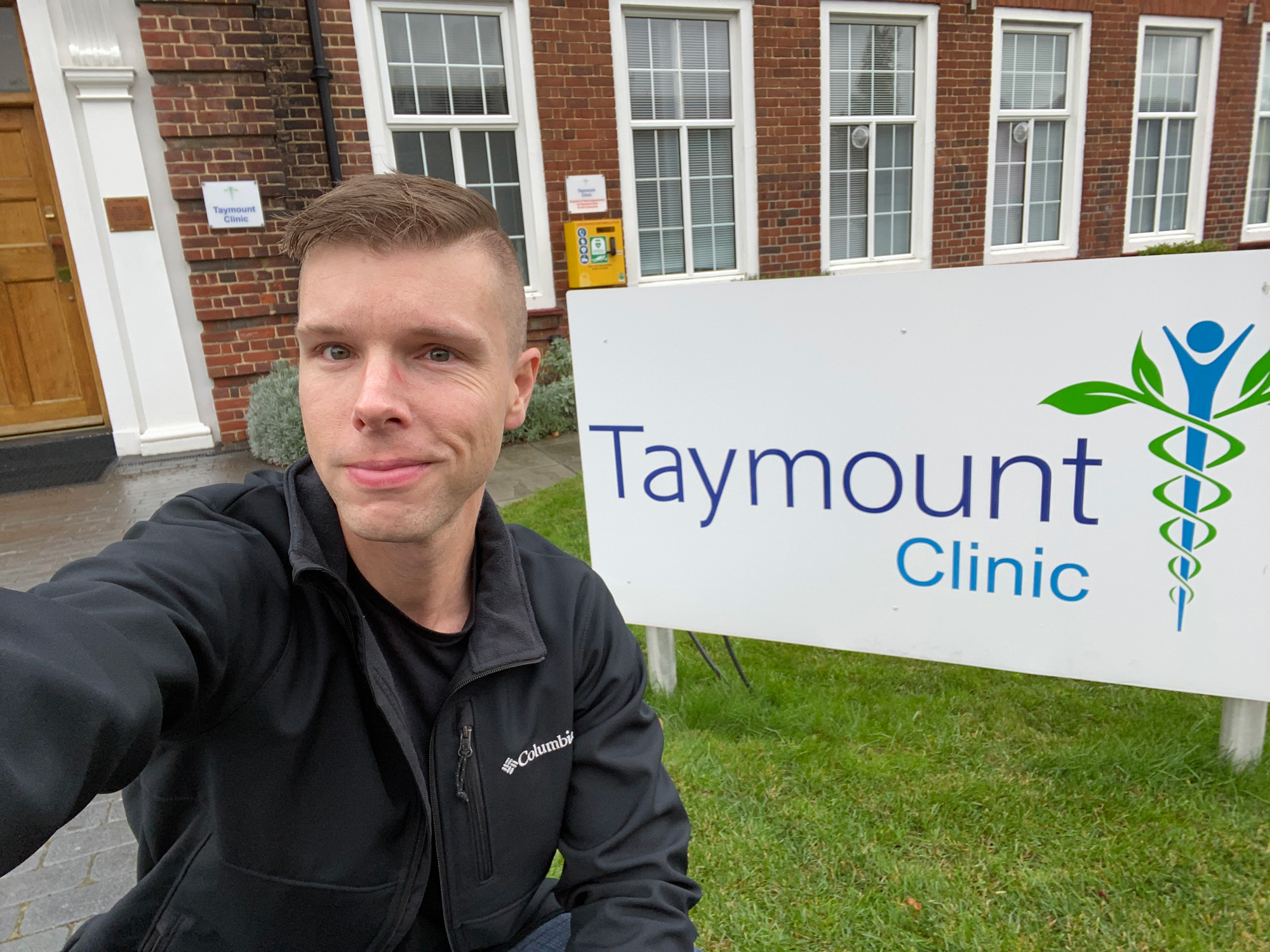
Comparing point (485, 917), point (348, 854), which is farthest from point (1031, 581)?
point (348, 854)

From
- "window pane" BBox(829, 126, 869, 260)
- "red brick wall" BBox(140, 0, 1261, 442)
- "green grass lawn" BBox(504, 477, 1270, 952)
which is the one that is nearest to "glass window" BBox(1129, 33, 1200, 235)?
"red brick wall" BBox(140, 0, 1261, 442)

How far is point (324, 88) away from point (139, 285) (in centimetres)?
217

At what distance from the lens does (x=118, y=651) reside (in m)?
0.82

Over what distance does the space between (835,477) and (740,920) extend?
1192 millimetres

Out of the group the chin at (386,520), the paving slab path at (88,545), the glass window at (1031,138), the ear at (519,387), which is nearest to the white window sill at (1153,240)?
the glass window at (1031,138)

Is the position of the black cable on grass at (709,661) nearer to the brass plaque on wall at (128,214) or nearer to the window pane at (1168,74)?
the brass plaque on wall at (128,214)

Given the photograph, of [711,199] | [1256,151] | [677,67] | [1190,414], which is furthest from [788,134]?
[1256,151]

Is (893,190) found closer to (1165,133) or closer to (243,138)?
(1165,133)

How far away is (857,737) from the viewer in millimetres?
2590

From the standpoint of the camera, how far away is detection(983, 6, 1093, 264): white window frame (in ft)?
30.8

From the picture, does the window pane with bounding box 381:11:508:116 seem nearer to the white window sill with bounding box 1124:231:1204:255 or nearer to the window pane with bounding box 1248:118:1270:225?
the white window sill with bounding box 1124:231:1204:255

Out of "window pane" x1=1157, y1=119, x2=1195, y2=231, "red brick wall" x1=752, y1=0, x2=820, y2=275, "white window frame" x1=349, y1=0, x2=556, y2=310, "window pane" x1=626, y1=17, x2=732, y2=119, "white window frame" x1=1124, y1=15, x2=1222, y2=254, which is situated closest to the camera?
"white window frame" x1=349, y1=0, x2=556, y2=310

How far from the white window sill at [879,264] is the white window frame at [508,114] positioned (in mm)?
3360

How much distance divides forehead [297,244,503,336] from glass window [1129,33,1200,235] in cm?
1231
